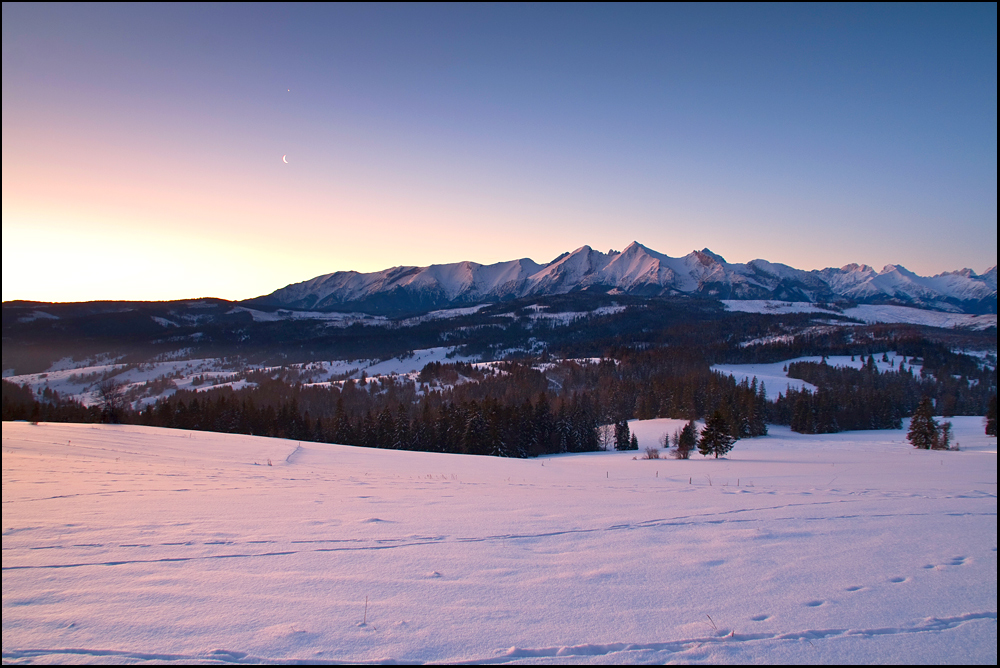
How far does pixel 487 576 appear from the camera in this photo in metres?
4.83

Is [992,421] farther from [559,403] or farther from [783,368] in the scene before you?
[783,368]

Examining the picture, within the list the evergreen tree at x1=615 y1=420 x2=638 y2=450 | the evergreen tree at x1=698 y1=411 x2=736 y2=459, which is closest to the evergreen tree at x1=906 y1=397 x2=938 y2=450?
the evergreen tree at x1=698 y1=411 x2=736 y2=459

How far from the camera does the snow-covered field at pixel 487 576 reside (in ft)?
11.8

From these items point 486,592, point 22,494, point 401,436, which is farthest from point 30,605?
point 401,436

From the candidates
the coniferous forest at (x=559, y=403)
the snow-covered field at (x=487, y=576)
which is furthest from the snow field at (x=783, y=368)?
the snow-covered field at (x=487, y=576)

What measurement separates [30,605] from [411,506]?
511cm

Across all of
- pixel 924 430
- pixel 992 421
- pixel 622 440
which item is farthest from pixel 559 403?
pixel 992 421

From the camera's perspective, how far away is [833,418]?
78438 millimetres

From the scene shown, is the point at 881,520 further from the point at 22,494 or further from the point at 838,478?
the point at 22,494

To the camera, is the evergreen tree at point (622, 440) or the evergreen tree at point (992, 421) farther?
the evergreen tree at point (992, 421)

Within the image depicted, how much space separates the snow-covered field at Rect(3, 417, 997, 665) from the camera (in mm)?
3594

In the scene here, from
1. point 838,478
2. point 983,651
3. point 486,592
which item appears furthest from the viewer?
point 838,478

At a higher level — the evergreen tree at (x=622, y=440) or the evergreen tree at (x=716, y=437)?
the evergreen tree at (x=716, y=437)

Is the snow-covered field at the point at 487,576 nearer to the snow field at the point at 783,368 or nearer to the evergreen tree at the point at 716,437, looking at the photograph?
the evergreen tree at the point at 716,437
